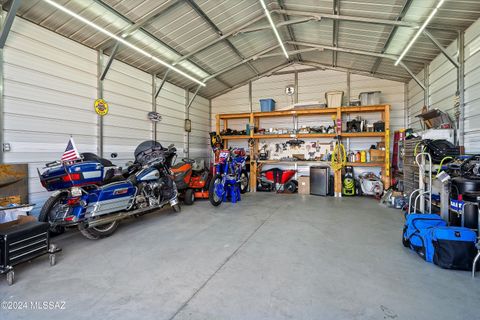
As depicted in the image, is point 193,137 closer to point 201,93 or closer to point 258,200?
point 201,93

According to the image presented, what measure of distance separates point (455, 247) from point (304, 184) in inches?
180

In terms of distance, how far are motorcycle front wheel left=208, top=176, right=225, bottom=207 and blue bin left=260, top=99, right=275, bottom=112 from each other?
3262 mm

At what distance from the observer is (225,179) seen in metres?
5.27

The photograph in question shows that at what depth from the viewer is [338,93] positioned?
6.48 metres

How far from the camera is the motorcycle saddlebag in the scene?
2.18 meters

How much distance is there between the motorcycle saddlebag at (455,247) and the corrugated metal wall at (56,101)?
16.9 feet

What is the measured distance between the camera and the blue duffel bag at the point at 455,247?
2.18 m

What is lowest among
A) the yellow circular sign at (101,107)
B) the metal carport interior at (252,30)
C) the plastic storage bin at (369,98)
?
the yellow circular sign at (101,107)

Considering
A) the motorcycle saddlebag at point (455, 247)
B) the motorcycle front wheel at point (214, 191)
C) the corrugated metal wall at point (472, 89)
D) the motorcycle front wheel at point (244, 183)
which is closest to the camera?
the motorcycle saddlebag at point (455, 247)

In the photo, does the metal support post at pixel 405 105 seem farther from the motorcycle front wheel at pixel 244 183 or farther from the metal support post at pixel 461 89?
the motorcycle front wheel at pixel 244 183

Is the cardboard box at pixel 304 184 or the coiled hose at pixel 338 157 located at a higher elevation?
the coiled hose at pixel 338 157

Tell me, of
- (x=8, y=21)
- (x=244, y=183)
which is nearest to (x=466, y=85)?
(x=244, y=183)

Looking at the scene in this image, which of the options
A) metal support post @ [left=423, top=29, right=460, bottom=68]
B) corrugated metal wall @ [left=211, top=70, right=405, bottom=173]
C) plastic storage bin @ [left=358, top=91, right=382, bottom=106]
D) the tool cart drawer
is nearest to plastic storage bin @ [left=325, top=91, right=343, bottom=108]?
plastic storage bin @ [left=358, top=91, right=382, bottom=106]

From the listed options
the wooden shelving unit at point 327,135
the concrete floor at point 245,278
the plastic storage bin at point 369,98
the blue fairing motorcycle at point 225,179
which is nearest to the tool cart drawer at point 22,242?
the concrete floor at point 245,278
